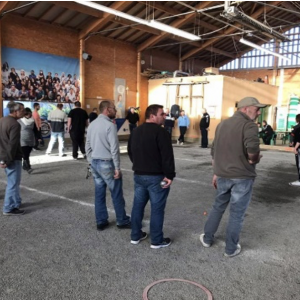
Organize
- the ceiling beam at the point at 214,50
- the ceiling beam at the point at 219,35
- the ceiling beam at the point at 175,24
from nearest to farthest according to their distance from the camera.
Result: the ceiling beam at the point at 175,24
the ceiling beam at the point at 219,35
the ceiling beam at the point at 214,50

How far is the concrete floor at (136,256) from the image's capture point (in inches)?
107

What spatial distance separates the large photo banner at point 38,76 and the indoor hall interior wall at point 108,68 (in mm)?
913

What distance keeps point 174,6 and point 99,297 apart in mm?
14901

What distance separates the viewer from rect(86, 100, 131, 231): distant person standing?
12.5 feet

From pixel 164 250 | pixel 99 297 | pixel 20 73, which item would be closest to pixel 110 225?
pixel 164 250

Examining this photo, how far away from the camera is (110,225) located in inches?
167

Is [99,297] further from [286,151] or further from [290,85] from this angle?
[290,85]

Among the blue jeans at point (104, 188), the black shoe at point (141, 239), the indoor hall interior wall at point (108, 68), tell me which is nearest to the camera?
the black shoe at point (141, 239)

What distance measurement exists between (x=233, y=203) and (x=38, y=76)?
488 inches

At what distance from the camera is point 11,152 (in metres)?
4.32

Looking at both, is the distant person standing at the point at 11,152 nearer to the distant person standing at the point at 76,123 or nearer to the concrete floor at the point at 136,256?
the concrete floor at the point at 136,256

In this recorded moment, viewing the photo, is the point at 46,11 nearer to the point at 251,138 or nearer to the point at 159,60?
the point at 159,60

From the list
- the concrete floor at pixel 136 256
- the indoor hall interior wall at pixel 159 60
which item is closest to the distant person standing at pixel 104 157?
the concrete floor at pixel 136 256

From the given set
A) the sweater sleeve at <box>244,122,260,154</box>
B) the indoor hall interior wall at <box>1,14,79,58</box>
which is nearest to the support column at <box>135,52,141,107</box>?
the indoor hall interior wall at <box>1,14,79,58</box>
